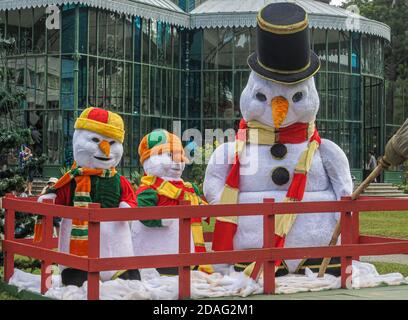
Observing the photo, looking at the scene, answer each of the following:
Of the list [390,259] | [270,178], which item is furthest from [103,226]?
[390,259]

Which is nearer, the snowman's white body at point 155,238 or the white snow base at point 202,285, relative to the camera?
the white snow base at point 202,285

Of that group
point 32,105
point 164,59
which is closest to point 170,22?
point 164,59

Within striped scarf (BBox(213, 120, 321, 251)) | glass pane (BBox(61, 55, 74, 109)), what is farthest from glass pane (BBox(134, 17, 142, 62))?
striped scarf (BBox(213, 120, 321, 251))

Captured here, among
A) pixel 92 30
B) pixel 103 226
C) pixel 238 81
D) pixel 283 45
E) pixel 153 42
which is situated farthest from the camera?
pixel 238 81

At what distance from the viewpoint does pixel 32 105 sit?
84.9 feet

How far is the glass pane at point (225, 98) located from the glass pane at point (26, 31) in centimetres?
702

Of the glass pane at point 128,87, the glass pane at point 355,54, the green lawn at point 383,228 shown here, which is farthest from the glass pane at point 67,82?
the glass pane at point 355,54

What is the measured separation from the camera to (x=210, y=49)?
2970cm

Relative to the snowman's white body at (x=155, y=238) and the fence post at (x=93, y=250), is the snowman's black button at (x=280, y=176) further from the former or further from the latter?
the fence post at (x=93, y=250)

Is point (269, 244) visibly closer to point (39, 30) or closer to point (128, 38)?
point (39, 30)

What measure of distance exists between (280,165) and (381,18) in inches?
1479

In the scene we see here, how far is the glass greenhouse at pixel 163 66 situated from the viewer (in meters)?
25.4

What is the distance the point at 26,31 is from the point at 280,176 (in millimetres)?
19049
